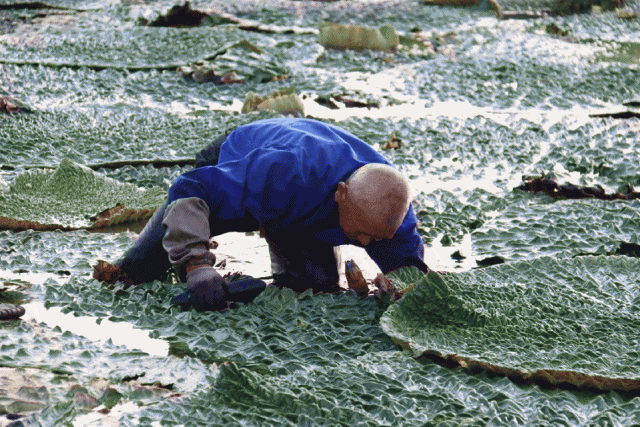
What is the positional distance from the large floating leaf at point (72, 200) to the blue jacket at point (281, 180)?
0.63m

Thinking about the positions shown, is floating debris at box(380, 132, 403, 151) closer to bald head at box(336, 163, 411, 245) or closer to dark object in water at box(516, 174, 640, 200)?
dark object in water at box(516, 174, 640, 200)

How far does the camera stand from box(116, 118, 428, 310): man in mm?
1835

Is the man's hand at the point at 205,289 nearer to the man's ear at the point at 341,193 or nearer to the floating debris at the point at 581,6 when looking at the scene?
the man's ear at the point at 341,193

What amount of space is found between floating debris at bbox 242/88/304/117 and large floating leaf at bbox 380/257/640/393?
1.62 m

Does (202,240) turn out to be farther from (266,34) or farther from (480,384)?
(266,34)

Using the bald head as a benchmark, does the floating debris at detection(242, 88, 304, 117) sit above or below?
below

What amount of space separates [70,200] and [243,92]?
1.50 meters

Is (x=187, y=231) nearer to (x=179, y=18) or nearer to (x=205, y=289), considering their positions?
(x=205, y=289)

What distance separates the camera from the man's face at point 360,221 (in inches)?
71.5

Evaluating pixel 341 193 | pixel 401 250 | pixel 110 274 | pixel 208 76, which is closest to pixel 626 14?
pixel 208 76

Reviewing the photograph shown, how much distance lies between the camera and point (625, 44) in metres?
5.15

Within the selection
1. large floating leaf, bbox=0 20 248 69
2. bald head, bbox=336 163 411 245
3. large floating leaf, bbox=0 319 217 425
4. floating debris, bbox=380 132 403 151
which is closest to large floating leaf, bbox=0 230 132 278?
large floating leaf, bbox=0 319 217 425

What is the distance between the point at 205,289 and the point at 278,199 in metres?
0.26

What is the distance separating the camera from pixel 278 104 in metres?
3.56
